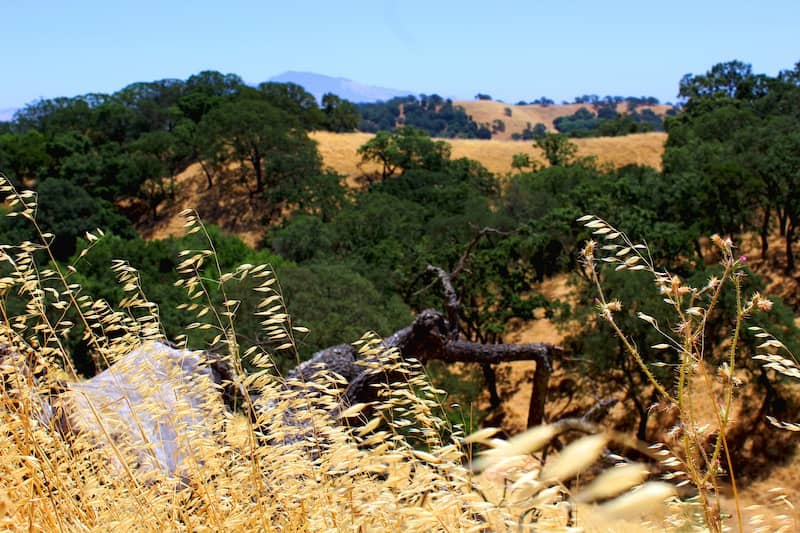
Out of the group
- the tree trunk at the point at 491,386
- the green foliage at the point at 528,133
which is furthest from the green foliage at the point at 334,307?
the green foliage at the point at 528,133

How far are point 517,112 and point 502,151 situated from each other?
13014 centimetres

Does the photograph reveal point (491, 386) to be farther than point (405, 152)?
No

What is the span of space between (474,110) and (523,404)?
158 m

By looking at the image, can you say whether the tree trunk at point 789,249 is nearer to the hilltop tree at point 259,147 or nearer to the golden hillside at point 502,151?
the golden hillside at point 502,151

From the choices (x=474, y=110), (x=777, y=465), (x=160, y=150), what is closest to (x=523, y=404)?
(x=777, y=465)

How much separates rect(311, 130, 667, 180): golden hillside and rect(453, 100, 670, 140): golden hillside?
312ft

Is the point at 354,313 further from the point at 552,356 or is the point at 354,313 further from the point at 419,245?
the point at 419,245

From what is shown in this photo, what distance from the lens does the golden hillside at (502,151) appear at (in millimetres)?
47625

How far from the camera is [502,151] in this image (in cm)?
5269

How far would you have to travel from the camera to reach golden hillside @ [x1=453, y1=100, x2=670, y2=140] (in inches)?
6334

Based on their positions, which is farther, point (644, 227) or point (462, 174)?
point (462, 174)

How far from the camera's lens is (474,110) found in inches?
6703

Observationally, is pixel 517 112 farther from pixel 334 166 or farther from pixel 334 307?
pixel 334 307

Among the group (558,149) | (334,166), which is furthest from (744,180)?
(334,166)
